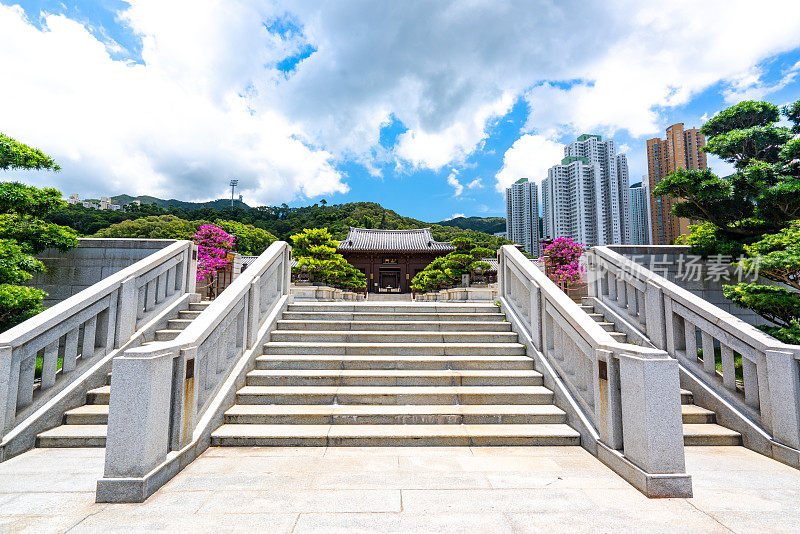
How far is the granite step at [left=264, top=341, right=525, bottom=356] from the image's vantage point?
5.50 m

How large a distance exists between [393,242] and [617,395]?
34.5 m

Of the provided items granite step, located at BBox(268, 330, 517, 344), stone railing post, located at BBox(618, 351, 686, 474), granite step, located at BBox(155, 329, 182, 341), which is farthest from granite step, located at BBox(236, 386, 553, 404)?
granite step, located at BBox(155, 329, 182, 341)

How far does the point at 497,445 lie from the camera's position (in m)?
3.87

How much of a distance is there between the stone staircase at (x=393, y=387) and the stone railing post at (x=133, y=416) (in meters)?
1.02

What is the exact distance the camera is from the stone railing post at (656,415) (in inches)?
113

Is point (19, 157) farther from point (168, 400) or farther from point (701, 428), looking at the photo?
point (701, 428)

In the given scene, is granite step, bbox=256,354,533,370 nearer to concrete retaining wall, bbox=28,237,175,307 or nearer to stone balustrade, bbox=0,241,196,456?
stone balustrade, bbox=0,241,196,456

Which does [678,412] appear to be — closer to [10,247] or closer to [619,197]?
[10,247]

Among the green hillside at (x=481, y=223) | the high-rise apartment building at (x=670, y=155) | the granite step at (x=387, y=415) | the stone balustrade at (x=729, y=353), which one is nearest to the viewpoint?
the stone balustrade at (x=729, y=353)

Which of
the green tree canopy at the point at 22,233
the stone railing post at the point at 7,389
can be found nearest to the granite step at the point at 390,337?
the stone railing post at the point at 7,389

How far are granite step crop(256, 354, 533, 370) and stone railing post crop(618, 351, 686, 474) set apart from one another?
88.8 inches

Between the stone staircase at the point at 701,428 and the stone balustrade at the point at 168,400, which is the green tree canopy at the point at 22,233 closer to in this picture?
the stone balustrade at the point at 168,400

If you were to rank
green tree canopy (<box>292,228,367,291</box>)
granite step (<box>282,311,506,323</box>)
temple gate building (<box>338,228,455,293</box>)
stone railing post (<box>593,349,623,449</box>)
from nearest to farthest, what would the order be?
stone railing post (<box>593,349,623,449</box>)
granite step (<box>282,311,506,323</box>)
green tree canopy (<box>292,228,367,291</box>)
temple gate building (<box>338,228,455,293</box>)

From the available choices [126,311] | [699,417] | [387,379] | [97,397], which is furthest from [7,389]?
[699,417]
